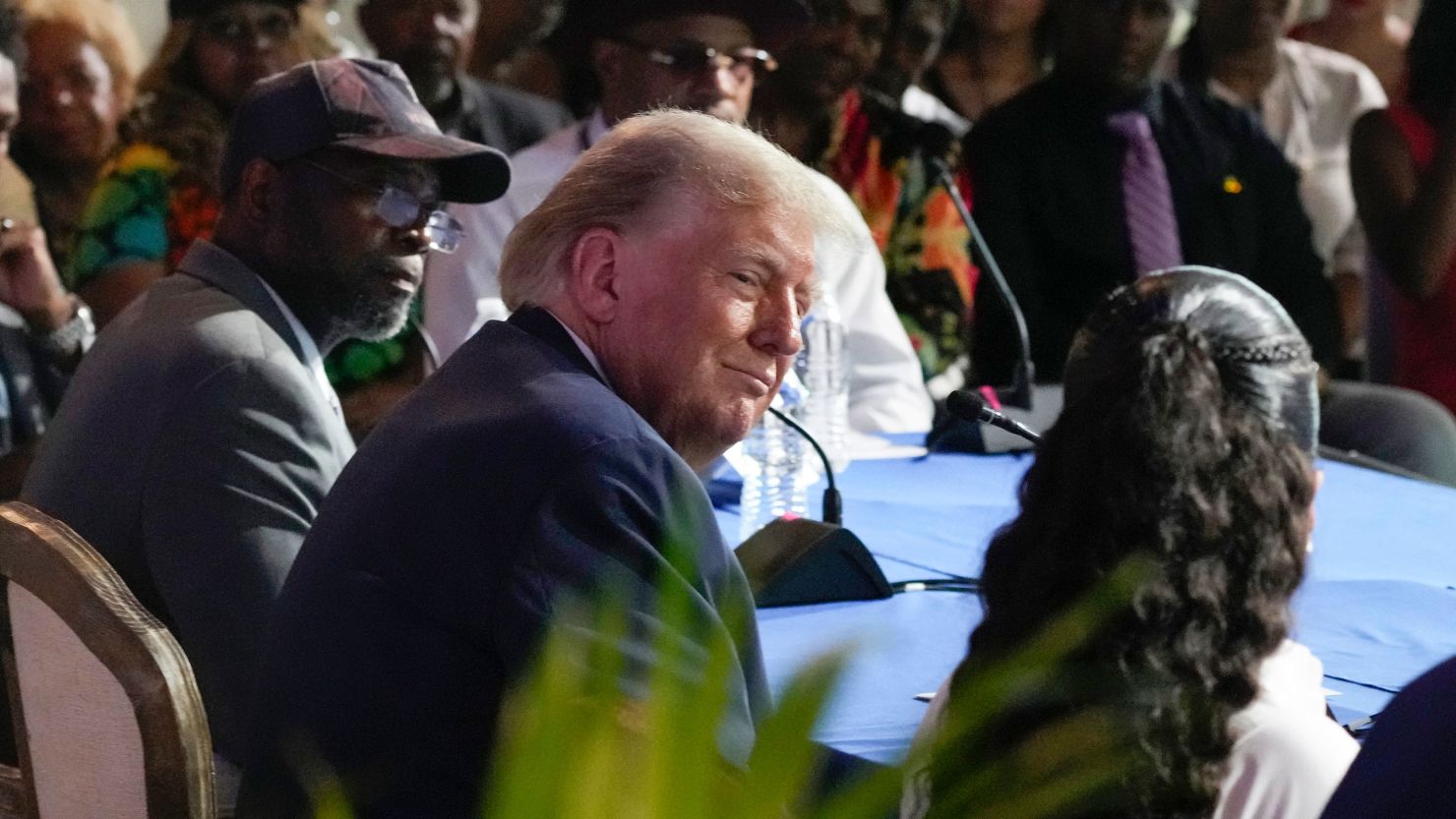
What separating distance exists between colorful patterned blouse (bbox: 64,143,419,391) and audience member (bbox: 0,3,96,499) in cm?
46

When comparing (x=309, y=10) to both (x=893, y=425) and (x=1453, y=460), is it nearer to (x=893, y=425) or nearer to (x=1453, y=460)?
(x=893, y=425)

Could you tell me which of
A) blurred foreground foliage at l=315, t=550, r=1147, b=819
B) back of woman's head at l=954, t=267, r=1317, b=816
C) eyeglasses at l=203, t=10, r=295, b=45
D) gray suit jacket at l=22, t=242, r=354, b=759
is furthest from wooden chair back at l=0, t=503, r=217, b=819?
eyeglasses at l=203, t=10, r=295, b=45

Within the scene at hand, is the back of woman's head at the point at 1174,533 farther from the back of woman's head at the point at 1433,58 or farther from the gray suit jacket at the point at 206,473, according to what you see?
the back of woman's head at the point at 1433,58

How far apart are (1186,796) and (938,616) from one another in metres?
0.87

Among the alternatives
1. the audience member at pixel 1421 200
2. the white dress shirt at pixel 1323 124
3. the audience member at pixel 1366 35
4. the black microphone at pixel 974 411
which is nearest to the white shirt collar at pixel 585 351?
the black microphone at pixel 974 411

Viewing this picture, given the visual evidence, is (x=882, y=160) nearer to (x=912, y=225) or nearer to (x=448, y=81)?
(x=912, y=225)

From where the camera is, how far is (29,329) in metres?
3.61

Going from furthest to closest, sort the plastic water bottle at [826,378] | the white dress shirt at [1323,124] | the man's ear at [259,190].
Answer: the white dress shirt at [1323,124] < the plastic water bottle at [826,378] < the man's ear at [259,190]

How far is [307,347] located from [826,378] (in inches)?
46.8

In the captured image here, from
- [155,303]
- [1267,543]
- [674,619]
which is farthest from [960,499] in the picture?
[674,619]

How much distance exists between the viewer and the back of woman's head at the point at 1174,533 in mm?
1410

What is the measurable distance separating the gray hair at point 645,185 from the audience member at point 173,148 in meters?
2.59

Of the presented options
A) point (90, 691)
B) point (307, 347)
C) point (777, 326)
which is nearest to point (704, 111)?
point (307, 347)

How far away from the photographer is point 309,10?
4.71m
